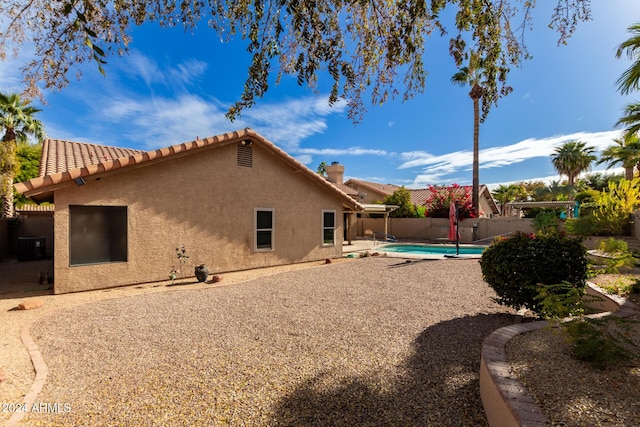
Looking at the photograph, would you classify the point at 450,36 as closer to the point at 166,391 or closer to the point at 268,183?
the point at 166,391

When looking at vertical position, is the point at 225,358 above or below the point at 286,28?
below

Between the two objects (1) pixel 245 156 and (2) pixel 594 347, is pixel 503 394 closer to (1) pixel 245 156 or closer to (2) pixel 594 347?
(2) pixel 594 347

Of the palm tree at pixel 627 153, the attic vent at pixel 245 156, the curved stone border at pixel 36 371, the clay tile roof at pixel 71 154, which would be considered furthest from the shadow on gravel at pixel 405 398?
the palm tree at pixel 627 153

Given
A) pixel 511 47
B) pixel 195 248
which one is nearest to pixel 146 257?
pixel 195 248

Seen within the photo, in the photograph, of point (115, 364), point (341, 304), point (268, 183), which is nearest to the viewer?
point (115, 364)

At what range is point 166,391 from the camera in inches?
150

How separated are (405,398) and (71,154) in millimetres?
14774

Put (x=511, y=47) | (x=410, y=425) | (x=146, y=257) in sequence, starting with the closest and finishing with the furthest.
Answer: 1. (x=410, y=425)
2. (x=511, y=47)
3. (x=146, y=257)

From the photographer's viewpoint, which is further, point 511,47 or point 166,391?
Answer: point 511,47

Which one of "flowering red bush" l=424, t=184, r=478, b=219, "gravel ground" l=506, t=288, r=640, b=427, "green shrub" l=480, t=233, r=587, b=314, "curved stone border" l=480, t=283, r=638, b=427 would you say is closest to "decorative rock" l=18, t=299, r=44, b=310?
"curved stone border" l=480, t=283, r=638, b=427

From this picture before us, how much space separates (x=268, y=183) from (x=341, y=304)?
7526 mm

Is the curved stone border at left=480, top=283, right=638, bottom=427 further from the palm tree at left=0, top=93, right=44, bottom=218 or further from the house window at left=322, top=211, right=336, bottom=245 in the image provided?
the palm tree at left=0, top=93, right=44, bottom=218

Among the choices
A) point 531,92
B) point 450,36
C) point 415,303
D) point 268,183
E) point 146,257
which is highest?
point 450,36

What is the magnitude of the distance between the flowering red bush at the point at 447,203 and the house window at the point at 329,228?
16058mm
